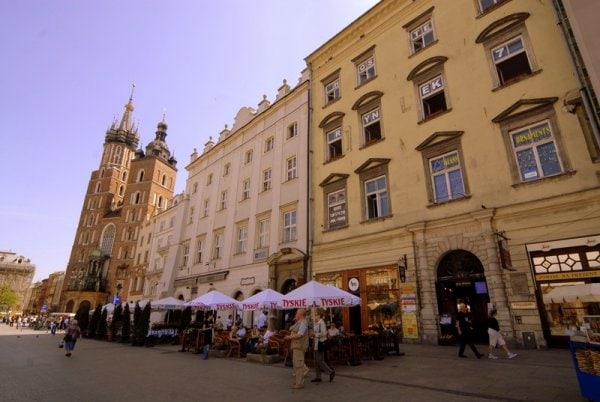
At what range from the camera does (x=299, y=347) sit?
835cm

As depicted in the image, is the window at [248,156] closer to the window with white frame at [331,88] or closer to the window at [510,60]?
the window with white frame at [331,88]

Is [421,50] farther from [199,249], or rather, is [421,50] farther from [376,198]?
[199,249]

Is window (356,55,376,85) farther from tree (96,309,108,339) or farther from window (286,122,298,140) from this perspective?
tree (96,309,108,339)

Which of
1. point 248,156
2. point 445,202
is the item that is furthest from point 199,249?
point 445,202

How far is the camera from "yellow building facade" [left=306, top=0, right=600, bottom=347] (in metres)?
11.7

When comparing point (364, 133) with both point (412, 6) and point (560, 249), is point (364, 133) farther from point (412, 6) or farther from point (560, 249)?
point (560, 249)

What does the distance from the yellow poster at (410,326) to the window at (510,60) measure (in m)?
10.7

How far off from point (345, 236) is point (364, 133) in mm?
6069

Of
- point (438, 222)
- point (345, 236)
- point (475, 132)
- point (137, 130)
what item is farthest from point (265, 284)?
point (137, 130)

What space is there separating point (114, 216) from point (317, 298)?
7718 cm

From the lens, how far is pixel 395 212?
16.3 meters

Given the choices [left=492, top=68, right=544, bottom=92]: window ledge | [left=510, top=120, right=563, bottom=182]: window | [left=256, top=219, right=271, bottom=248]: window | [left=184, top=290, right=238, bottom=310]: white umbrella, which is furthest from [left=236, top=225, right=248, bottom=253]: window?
[left=492, top=68, right=544, bottom=92]: window ledge

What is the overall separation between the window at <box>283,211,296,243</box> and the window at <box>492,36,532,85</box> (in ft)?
44.4

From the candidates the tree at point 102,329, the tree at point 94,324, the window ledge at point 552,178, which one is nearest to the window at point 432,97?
the window ledge at point 552,178
